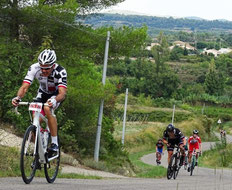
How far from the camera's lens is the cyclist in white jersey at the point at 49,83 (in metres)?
9.68

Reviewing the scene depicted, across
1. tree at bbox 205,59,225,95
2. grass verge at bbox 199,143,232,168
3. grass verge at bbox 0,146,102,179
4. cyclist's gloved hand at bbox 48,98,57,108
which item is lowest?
tree at bbox 205,59,225,95

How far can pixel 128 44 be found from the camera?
92.4 feet

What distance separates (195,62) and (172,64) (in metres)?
15.9

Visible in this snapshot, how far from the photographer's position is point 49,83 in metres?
10.1

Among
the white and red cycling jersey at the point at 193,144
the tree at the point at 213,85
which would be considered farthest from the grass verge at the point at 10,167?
the tree at the point at 213,85

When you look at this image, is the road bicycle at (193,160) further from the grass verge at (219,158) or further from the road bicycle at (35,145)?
the road bicycle at (35,145)

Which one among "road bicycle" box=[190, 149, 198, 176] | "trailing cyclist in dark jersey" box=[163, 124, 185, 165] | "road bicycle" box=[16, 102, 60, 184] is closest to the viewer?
"road bicycle" box=[16, 102, 60, 184]

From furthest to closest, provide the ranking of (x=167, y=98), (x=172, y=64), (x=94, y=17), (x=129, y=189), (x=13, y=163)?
(x=172, y=64), (x=167, y=98), (x=94, y=17), (x=13, y=163), (x=129, y=189)

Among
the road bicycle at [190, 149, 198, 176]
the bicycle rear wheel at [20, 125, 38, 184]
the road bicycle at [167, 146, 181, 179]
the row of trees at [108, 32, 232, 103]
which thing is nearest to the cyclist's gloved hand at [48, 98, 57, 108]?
the bicycle rear wheel at [20, 125, 38, 184]

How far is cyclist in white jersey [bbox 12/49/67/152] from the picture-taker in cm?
968

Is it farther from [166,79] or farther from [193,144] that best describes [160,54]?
[193,144]

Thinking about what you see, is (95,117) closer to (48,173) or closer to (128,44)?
(128,44)

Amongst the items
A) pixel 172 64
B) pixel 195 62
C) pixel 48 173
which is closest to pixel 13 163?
pixel 48 173

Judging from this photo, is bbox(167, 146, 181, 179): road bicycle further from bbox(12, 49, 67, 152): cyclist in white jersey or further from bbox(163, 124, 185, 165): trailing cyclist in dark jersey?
bbox(12, 49, 67, 152): cyclist in white jersey
